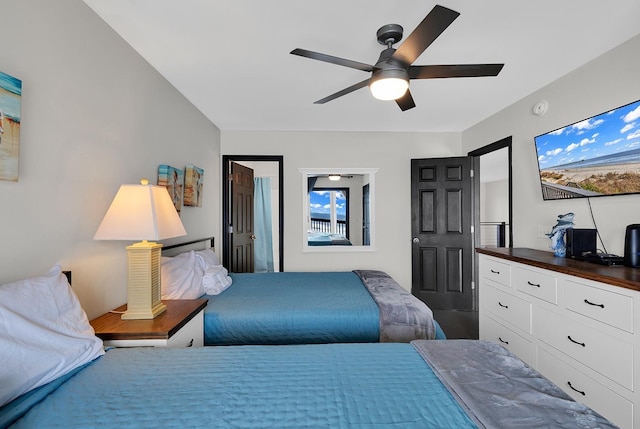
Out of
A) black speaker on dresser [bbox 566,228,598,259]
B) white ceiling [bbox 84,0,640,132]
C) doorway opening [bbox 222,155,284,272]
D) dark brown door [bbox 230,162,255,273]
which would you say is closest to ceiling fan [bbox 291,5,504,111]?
white ceiling [bbox 84,0,640,132]

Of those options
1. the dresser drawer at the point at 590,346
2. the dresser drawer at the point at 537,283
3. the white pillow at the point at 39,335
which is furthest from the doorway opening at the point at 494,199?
the white pillow at the point at 39,335

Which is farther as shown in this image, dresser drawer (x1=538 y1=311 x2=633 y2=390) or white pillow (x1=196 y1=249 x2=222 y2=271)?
white pillow (x1=196 y1=249 x2=222 y2=271)

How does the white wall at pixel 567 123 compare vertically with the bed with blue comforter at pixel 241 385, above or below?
above

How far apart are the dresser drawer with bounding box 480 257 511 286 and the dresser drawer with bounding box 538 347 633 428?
0.55 metres

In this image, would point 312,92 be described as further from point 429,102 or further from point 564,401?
point 564,401

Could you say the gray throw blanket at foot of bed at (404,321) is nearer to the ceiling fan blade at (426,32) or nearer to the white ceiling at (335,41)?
the ceiling fan blade at (426,32)

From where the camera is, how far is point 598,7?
5.54 feet

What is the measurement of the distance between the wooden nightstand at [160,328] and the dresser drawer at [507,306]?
2257mm

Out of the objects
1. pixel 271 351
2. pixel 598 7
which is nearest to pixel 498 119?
pixel 598 7

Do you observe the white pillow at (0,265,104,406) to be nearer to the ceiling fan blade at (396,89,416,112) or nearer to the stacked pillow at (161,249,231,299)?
the stacked pillow at (161,249,231,299)

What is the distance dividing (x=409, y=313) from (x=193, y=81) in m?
2.63

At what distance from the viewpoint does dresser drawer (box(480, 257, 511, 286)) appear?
235 cm

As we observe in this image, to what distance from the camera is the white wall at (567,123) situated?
202 centimetres

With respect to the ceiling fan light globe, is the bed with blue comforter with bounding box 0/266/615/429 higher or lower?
lower
